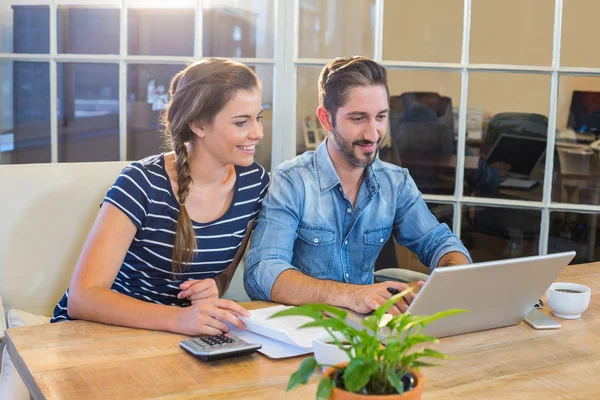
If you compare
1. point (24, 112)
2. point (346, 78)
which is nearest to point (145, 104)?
point (24, 112)

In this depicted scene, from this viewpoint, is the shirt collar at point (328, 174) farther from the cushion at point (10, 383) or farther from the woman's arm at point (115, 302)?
the cushion at point (10, 383)

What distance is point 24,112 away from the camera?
10.0 ft

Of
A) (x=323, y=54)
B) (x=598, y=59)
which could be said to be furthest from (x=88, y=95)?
(x=598, y=59)

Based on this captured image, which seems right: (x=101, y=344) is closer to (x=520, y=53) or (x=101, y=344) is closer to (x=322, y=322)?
(x=322, y=322)

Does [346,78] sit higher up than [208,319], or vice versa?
[346,78]

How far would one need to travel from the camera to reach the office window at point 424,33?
2947mm

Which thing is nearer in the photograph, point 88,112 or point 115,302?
point 115,302

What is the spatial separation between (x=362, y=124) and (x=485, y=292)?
763 millimetres

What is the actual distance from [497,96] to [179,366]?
2.01 meters

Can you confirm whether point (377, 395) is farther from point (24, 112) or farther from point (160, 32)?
point (24, 112)

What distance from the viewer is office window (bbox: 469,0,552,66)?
2912mm

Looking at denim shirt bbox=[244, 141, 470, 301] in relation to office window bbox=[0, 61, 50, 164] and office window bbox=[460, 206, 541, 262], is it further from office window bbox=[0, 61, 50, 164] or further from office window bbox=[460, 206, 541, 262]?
office window bbox=[0, 61, 50, 164]

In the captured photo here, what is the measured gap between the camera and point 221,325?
59.4 inches

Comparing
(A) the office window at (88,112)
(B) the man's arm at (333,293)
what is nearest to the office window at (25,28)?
(A) the office window at (88,112)
